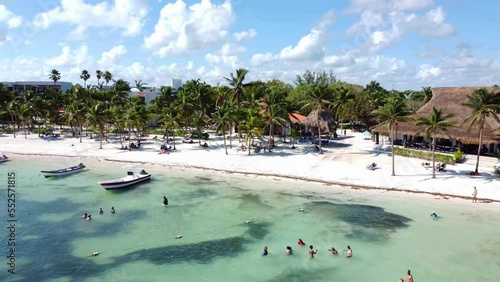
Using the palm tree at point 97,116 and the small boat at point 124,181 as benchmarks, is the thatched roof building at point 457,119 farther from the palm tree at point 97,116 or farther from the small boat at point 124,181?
the palm tree at point 97,116

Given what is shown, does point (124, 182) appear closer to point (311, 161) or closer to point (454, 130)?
point (311, 161)

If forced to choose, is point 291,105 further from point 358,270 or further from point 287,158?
point 358,270

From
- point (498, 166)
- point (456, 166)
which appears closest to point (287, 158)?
point (456, 166)

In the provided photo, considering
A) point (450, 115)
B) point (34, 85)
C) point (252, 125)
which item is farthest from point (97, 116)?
point (34, 85)

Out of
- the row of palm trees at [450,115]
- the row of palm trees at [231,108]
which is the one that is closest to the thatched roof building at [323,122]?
the row of palm trees at [231,108]

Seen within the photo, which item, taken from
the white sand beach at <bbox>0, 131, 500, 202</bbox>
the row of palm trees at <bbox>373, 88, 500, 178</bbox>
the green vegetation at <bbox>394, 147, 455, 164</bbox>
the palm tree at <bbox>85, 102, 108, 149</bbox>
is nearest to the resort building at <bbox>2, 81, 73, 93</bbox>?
the white sand beach at <bbox>0, 131, 500, 202</bbox>
